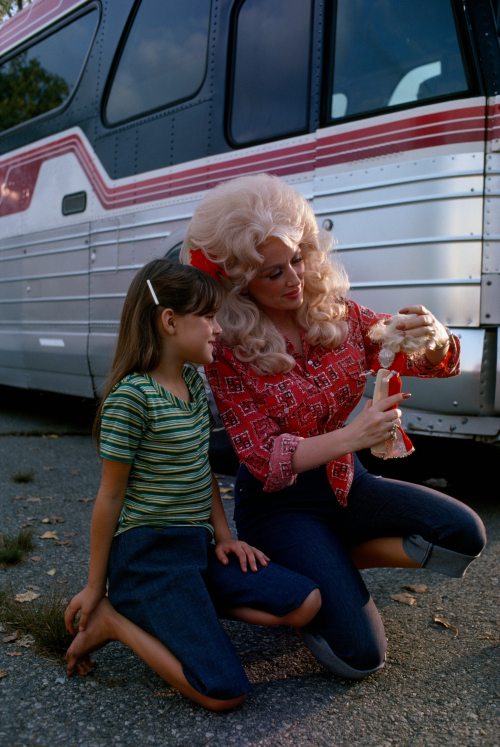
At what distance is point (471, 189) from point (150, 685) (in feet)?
7.81

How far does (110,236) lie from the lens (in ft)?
17.3

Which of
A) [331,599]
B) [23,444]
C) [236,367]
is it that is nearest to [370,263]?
[236,367]

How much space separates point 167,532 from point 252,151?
262 cm

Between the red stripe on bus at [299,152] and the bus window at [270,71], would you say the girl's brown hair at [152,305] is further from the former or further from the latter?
the bus window at [270,71]

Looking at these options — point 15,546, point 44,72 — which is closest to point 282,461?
point 15,546

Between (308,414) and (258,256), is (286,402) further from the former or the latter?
(258,256)

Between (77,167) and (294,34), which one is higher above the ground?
(294,34)

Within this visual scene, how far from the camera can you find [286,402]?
2.42 metres

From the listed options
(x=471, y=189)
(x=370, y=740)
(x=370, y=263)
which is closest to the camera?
(x=370, y=740)

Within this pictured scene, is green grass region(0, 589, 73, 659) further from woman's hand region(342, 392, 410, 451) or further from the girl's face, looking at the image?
woman's hand region(342, 392, 410, 451)

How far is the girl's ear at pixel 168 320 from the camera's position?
7.54 ft

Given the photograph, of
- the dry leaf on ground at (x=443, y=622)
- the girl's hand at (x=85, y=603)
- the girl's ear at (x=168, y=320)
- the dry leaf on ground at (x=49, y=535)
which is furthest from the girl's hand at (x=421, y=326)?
the dry leaf on ground at (x=49, y=535)

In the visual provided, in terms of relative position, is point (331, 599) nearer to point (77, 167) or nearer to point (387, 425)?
point (387, 425)

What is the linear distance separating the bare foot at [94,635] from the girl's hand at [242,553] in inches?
13.1
